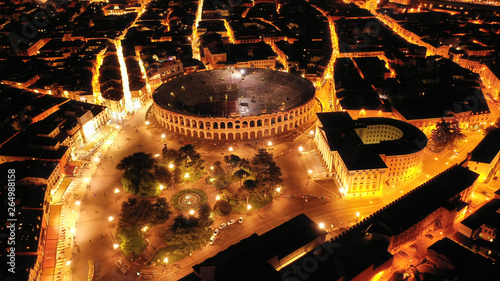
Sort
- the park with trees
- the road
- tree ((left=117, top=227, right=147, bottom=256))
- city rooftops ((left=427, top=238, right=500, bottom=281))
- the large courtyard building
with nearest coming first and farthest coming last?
city rooftops ((left=427, top=238, right=500, bottom=281)) → tree ((left=117, top=227, right=147, bottom=256)) → the park with trees → the road → the large courtyard building

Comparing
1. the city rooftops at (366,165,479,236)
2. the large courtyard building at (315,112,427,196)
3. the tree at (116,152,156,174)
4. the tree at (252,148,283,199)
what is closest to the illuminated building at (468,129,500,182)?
the city rooftops at (366,165,479,236)

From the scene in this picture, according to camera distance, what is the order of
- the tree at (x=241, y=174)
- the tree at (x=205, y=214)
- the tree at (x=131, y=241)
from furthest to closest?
the tree at (x=241, y=174)
the tree at (x=205, y=214)
the tree at (x=131, y=241)

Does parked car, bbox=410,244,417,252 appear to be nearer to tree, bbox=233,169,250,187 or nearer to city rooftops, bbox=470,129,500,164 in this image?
city rooftops, bbox=470,129,500,164

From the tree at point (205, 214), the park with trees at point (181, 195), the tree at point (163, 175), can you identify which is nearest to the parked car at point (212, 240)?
the park with trees at point (181, 195)

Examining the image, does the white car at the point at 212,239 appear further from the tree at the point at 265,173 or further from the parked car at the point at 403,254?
the parked car at the point at 403,254

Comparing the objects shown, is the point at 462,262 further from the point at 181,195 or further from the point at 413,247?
the point at 181,195

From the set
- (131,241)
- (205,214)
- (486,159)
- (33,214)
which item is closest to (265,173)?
(205,214)
